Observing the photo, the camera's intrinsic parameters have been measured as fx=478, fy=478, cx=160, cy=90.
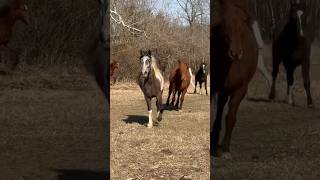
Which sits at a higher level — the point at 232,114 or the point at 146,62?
the point at 146,62

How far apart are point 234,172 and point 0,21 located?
7.43 feet

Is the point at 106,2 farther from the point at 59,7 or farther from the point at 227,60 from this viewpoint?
the point at 227,60

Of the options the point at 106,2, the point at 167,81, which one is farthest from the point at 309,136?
the point at 167,81

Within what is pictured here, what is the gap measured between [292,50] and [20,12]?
7.44 feet

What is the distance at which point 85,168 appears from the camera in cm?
405

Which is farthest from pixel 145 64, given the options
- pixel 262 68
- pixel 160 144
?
pixel 262 68

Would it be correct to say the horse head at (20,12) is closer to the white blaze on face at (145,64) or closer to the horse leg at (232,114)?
the horse leg at (232,114)

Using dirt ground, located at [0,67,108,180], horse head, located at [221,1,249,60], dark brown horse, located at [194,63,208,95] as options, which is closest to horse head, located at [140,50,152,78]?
dirt ground, located at [0,67,108,180]

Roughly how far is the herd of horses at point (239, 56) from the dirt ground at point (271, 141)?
6cm

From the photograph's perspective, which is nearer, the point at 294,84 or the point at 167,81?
the point at 294,84

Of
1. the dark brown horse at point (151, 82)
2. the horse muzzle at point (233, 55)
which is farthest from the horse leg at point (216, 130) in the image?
the dark brown horse at point (151, 82)

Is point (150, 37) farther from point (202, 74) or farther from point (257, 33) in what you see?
point (257, 33)

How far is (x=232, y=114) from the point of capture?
387 cm

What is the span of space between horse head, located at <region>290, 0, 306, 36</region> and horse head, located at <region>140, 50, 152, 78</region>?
3.41m
